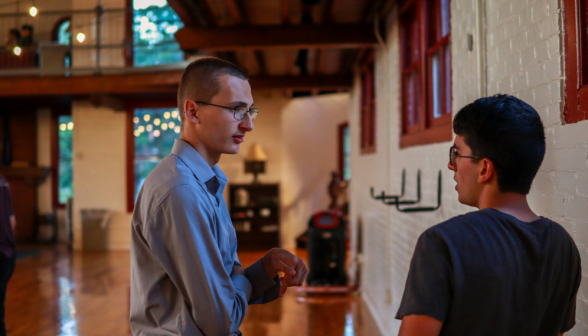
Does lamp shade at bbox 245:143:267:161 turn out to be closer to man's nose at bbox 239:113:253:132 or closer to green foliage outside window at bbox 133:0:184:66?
green foliage outside window at bbox 133:0:184:66

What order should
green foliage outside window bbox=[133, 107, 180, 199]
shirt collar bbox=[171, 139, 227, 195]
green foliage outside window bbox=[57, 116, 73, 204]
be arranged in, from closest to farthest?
shirt collar bbox=[171, 139, 227, 195] → green foliage outside window bbox=[133, 107, 180, 199] → green foliage outside window bbox=[57, 116, 73, 204]

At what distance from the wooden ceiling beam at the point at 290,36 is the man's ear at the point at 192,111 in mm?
3871

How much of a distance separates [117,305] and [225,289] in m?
5.37

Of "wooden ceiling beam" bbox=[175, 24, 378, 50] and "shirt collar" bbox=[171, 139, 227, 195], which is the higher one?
"wooden ceiling beam" bbox=[175, 24, 378, 50]

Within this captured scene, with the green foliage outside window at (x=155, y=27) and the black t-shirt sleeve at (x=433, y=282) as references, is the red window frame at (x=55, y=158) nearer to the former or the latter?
the green foliage outside window at (x=155, y=27)

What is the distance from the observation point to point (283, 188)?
11.0 m

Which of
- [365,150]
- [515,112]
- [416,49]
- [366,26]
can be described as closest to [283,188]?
[365,150]

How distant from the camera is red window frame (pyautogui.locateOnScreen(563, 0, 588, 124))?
5.11ft

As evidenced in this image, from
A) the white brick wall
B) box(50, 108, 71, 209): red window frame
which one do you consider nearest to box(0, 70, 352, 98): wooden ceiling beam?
box(50, 108, 71, 209): red window frame

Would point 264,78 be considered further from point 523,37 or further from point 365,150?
point 523,37

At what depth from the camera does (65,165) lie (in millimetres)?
11961

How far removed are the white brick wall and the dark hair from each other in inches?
18.1

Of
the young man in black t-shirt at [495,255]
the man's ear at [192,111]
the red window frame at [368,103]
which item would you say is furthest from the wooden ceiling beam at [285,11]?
the young man in black t-shirt at [495,255]

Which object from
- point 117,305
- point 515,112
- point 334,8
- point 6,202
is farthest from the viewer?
point 117,305
